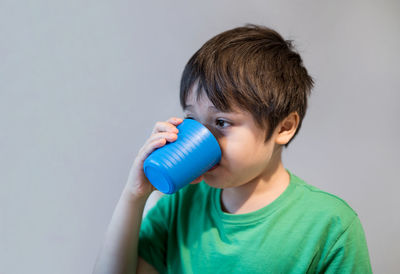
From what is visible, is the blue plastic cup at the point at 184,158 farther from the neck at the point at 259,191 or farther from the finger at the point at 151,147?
the neck at the point at 259,191

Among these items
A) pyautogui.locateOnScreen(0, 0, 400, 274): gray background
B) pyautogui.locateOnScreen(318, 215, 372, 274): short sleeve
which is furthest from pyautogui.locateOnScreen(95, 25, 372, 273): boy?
pyautogui.locateOnScreen(0, 0, 400, 274): gray background

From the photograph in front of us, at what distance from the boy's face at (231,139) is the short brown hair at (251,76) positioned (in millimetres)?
15

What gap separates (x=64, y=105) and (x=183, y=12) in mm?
422

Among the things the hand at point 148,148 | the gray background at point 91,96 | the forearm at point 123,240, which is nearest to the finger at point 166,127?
the hand at point 148,148

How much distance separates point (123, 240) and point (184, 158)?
29 cm

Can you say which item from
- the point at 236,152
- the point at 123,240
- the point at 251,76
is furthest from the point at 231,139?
the point at 123,240

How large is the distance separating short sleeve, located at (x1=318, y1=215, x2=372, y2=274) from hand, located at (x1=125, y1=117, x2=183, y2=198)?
0.38 m

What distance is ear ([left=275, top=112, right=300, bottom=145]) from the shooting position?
0.79 meters

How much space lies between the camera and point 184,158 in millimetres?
646

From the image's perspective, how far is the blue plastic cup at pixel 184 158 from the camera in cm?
64

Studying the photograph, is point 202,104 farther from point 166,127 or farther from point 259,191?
point 259,191

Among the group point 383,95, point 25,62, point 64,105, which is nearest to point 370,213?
point 383,95

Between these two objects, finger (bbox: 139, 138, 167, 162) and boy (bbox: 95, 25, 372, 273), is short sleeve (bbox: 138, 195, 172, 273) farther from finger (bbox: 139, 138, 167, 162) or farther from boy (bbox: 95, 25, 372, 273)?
finger (bbox: 139, 138, 167, 162)

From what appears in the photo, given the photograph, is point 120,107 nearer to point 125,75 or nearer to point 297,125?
point 125,75
